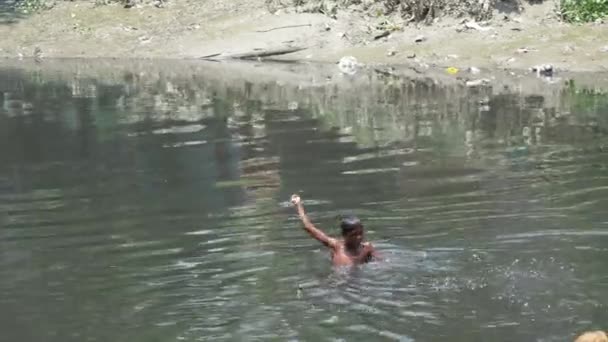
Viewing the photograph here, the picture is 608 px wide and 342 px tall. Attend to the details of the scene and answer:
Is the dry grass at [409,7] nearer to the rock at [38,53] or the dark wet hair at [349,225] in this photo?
the rock at [38,53]

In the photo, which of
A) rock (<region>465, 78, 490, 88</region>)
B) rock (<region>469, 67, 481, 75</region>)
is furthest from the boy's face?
rock (<region>469, 67, 481, 75</region>)

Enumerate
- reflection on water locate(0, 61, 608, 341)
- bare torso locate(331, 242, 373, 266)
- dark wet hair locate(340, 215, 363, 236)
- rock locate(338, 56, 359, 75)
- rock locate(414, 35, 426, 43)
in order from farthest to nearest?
rock locate(414, 35, 426, 43)
rock locate(338, 56, 359, 75)
bare torso locate(331, 242, 373, 266)
dark wet hair locate(340, 215, 363, 236)
reflection on water locate(0, 61, 608, 341)

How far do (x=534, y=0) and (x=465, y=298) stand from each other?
982 inches

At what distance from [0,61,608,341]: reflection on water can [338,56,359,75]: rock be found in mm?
7256

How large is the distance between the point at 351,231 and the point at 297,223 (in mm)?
2096

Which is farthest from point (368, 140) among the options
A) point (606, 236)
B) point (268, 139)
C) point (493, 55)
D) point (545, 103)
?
point (493, 55)

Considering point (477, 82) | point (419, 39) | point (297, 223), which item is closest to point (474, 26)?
point (419, 39)

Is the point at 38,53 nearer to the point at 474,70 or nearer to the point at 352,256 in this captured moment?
the point at 474,70

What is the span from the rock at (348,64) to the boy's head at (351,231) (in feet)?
64.5

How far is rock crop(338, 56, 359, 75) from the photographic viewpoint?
95.5 feet

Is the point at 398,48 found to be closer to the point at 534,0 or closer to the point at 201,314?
the point at 534,0

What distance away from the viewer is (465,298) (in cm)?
850

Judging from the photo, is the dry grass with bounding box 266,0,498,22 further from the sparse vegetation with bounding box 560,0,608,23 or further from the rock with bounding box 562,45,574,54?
the rock with bounding box 562,45,574,54

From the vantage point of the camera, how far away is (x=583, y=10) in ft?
97.9
